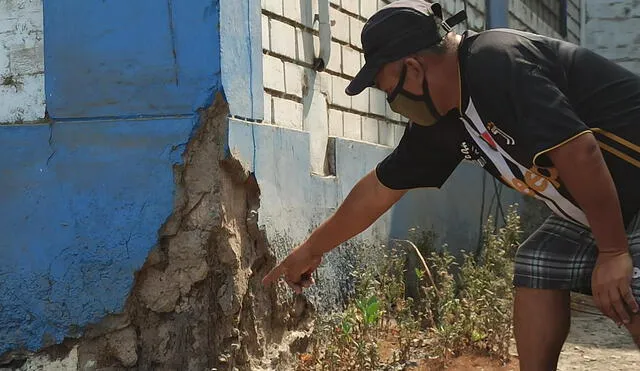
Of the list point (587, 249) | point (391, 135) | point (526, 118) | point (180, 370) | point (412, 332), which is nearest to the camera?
point (526, 118)

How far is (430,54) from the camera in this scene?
2252mm

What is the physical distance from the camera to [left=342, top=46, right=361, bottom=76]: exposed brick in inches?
184

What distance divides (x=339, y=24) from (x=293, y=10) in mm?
636

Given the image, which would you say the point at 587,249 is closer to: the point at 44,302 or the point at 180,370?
the point at 180,370

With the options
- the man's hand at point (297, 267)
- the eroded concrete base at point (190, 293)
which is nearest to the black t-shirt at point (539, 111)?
the man's hand at point (297, 267)

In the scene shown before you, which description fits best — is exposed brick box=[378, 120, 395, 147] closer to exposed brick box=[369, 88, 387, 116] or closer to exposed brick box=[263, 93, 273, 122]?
exposed brick box=[369, 88, 387, 116]

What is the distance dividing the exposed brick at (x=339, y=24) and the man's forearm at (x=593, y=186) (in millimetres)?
2632

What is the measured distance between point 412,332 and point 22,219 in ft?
5.86

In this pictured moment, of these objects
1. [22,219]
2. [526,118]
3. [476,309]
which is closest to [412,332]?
[476,309]

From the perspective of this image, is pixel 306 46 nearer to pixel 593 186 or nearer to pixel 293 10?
pixel 293 10

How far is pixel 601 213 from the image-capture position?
206 cm

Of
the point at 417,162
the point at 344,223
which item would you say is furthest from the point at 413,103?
the point at 344,223

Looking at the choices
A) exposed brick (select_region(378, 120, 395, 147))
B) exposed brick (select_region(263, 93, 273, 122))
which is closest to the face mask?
exposed brick (select_region(263, 93, 273, 122))

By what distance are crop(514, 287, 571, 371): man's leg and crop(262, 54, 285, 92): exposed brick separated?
165 cm
